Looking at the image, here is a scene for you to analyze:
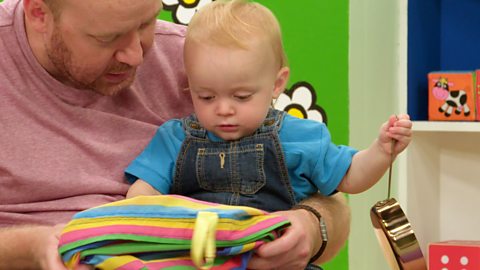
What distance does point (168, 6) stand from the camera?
103 inches

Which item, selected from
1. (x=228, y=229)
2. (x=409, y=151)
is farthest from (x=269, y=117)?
(x=409, y=151)

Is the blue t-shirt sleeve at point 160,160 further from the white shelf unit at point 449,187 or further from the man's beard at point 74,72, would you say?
the white shelf unit at point 449,187

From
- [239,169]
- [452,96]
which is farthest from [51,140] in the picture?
[452,96]

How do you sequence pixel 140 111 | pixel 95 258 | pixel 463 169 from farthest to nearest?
1. pixel 463 169
2. pixel 140 111
3. pixel 95 258

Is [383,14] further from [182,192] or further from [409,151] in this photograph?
[182,192]

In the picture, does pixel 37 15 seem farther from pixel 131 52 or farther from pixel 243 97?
pixel 243 97

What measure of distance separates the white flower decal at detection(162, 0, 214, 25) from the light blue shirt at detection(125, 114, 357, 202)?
1.15m

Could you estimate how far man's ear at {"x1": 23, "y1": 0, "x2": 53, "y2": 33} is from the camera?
1540mm

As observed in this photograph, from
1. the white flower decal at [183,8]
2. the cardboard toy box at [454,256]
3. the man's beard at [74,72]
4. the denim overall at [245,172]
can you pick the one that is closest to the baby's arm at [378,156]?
the denim overall at [245,172]

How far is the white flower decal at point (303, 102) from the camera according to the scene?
8.31ft

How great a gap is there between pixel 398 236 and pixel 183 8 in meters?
1.45

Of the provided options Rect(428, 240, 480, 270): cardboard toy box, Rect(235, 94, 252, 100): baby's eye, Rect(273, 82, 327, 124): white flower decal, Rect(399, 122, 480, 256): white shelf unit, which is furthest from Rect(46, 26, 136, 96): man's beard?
Rect(399, 122, 480, 256): white shelf unit

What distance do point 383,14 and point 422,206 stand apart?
25.7 inches

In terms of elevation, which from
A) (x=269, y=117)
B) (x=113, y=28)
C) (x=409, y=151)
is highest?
(x=113, y=28)
